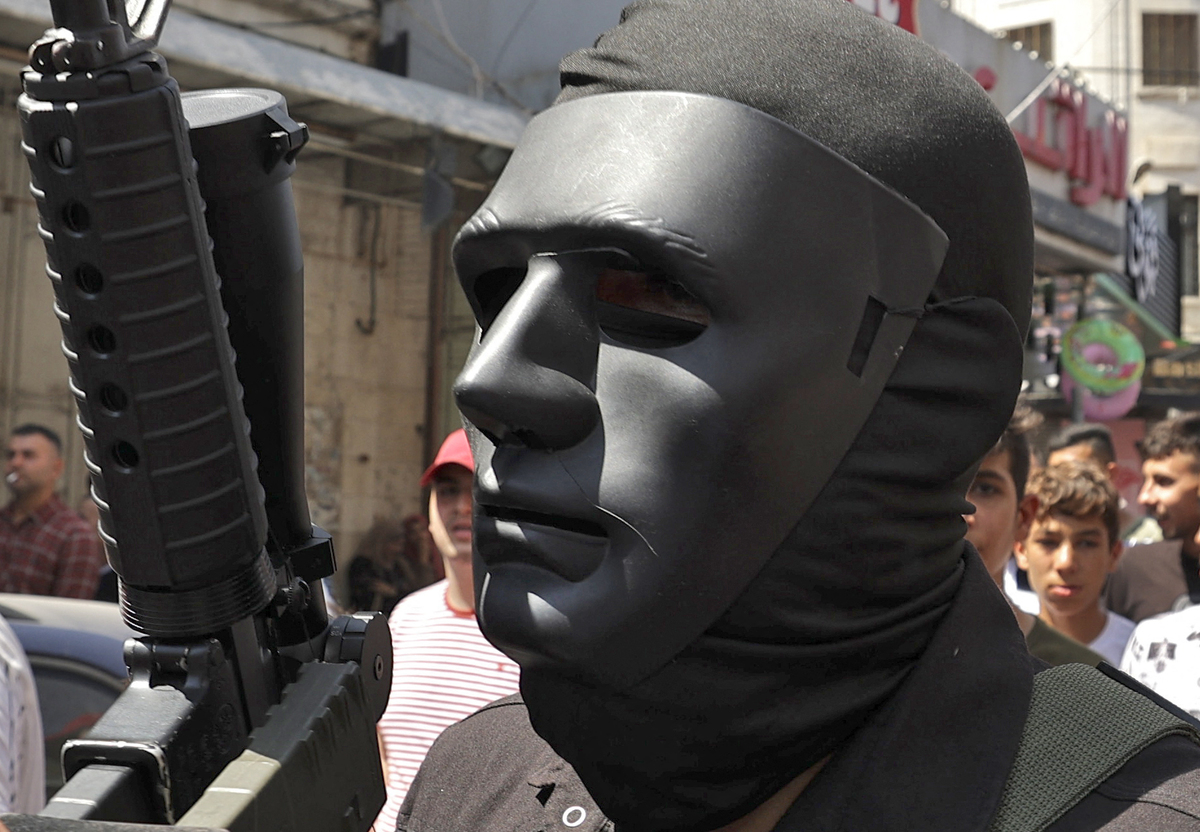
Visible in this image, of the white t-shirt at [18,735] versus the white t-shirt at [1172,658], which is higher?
the white t-shirt at [18,735]

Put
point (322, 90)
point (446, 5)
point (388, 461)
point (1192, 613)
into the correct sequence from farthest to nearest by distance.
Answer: point (388, 461) → point (446, 5) → point (322, 90) → point (1192, 613)

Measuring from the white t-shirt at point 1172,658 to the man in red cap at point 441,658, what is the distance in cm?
137

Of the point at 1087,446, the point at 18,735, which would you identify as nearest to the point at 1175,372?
the point at 1087,446

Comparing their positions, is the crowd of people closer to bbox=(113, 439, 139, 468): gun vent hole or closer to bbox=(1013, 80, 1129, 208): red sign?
bbox=(113, 439, 139, 468): gun vent hole

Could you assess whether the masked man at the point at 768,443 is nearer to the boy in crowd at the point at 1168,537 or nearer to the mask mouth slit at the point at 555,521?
the mask mouth slit at the point at 555,521

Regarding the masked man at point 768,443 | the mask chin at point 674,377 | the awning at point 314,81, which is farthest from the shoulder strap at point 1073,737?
the awning at point 314,81

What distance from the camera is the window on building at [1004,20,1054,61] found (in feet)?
82.0

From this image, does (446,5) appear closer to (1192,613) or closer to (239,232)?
(1192,613)

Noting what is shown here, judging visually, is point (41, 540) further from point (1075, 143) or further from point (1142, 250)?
point (1142, 250)

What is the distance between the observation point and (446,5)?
1008 centimetres

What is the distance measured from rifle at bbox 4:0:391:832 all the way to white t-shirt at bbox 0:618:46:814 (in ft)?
3.51

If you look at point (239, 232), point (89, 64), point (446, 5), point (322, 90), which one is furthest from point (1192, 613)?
point (446, 5)

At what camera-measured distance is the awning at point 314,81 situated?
286 inches

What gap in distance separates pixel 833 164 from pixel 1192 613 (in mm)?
2106
